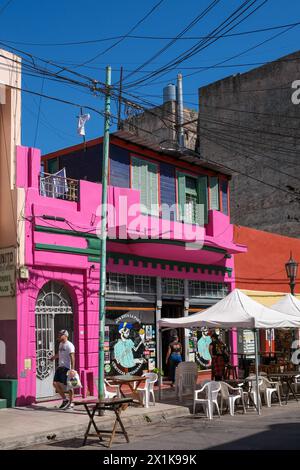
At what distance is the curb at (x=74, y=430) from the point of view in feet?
31.7

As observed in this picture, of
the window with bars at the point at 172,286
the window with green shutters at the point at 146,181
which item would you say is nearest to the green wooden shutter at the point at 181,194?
the window with green shutters at the point at 146,181

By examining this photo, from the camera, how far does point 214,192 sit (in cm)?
2067

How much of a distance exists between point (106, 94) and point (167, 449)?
298 inches

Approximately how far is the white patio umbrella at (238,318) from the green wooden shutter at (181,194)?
16.6 ft

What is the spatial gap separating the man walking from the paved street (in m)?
2.05

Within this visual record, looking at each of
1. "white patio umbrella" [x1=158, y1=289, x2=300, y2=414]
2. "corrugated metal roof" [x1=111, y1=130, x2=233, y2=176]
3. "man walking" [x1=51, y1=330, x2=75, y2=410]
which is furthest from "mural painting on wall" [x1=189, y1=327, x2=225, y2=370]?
"man walking" [x1=51, y1=330, x2=75, y2=410]

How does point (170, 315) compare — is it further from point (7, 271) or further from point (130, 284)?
point (7, 271)

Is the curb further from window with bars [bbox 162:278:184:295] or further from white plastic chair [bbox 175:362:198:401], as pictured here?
window with bars [bbox 162:278:184:295]

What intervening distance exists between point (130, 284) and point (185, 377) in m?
3.14

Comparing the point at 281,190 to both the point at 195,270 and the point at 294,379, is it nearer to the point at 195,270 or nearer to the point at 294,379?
the point at 195,270

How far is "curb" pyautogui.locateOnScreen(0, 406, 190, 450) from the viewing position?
9656 mm
